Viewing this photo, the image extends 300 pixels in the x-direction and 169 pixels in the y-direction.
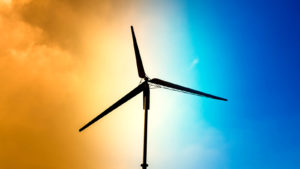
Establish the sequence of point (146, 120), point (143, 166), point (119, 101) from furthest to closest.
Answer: point (119, 101)
point (146, 120)
point (143, 166)

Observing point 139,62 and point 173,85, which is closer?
point 173,85

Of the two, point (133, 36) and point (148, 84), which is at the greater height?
point (133, 36)

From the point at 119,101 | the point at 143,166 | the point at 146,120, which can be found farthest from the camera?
the point at 119,101

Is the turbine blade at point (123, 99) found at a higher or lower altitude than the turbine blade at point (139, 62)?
lower

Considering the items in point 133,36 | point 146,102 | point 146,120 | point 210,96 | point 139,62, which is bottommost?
point 146,120

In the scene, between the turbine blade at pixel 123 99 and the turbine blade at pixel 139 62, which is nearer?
the turbine blade at pixel 123 99

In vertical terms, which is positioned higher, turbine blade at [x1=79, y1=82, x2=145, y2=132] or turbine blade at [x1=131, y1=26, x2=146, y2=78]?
turbine blade at [x1=131, y1=26, x2=146, y2=78]

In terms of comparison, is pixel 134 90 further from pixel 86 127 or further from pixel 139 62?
pixel 86 127

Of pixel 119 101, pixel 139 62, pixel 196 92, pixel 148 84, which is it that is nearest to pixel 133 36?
pixel 139 62

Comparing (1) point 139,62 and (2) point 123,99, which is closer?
(2) point 123,99

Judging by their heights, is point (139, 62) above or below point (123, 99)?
above

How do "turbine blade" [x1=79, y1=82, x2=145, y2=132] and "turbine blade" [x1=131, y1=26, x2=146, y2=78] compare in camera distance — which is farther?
"turbine blade" [x1=131, y1=26, x2=146, y2=78]
